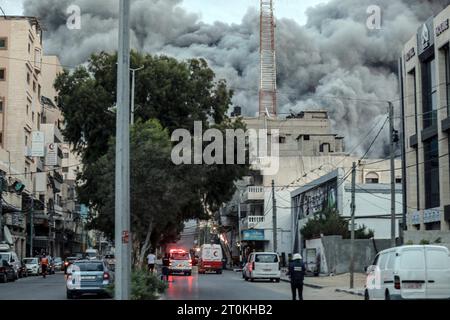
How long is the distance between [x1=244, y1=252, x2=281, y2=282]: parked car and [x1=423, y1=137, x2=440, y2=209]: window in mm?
10322

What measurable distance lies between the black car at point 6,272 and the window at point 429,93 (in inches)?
1097

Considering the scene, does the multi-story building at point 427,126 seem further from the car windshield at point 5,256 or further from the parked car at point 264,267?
the car windshield at point 5,256

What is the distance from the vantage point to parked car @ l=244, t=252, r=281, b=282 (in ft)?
149

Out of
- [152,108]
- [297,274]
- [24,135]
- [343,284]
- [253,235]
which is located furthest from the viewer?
[24,135]

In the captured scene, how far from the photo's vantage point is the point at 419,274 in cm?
1883

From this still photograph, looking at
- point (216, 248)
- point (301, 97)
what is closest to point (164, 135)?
point (216, 248)

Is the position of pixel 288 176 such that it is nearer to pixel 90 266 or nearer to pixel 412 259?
pixel 90 266

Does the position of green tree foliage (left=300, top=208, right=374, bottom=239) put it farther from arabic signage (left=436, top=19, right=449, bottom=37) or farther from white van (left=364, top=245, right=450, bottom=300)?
white van (left=364, top=245, right=450, bottom=300)

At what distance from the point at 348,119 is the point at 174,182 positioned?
14137cm

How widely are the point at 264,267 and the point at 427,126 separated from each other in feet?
44.6

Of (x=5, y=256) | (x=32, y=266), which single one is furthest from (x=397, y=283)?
(x=32, y=266)

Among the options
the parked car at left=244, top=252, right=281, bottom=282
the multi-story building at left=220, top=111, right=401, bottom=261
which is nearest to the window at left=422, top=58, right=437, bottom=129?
the parked car at left=244, top=252, right=281, bottom=282

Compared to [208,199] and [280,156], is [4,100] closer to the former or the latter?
[280,156]

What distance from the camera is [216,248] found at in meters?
66.6
